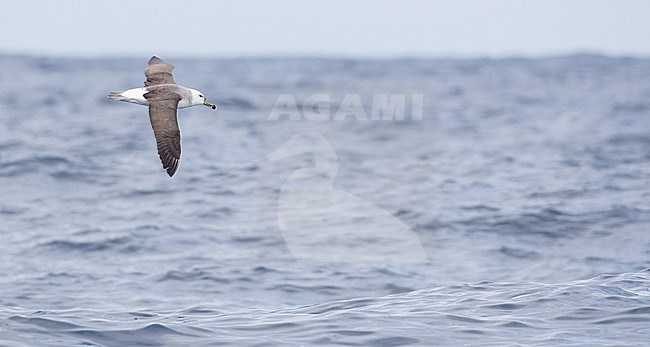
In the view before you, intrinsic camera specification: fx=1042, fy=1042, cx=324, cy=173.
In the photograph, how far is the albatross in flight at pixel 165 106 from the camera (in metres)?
9.90

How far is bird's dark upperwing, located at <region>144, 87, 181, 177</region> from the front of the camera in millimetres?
9859

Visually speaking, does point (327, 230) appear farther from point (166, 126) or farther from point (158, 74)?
point (166, 126)

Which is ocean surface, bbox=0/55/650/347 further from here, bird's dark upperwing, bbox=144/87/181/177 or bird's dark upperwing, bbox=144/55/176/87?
bird's dark upperwing, bbox=144/55/176/87

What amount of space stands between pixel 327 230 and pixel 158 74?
4.31m

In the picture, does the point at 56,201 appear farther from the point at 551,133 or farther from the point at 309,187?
the point at 551,133

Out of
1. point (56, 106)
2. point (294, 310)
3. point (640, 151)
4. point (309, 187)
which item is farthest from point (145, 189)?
point (56, 106)

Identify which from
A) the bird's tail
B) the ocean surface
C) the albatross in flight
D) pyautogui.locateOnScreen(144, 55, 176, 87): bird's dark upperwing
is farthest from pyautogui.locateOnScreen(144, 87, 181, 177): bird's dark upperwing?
the ocean surface

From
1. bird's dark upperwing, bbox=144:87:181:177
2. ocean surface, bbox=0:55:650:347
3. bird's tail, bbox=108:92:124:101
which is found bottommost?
ocean surface, bbox=0:55:650:347

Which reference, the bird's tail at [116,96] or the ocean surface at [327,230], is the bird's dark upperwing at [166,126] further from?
the ocean surface at [327,230]

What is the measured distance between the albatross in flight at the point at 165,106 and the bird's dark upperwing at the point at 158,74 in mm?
279

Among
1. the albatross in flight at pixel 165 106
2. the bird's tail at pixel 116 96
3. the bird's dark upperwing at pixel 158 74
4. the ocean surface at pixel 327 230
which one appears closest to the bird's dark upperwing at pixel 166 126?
the albatross in flight at pixel 165 106

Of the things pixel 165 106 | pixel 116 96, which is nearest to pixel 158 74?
pixel 165 106

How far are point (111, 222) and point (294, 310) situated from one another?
573 centimetres

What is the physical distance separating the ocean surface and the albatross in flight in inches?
61.8
